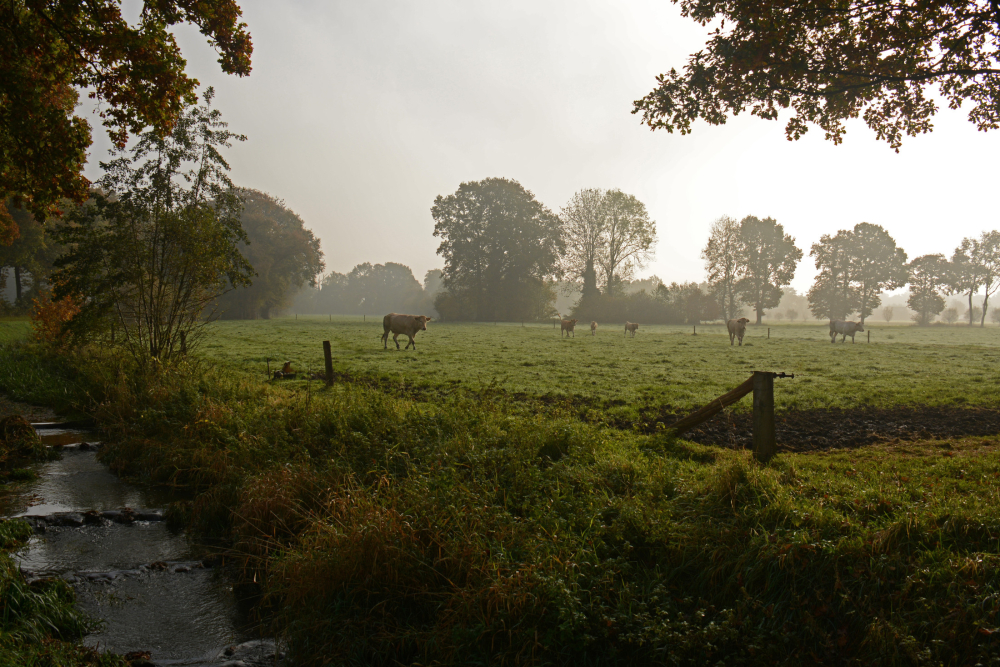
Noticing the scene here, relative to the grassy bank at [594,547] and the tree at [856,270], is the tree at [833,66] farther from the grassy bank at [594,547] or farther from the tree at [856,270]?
the tree at [856,270]

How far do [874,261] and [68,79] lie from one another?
8133 cm

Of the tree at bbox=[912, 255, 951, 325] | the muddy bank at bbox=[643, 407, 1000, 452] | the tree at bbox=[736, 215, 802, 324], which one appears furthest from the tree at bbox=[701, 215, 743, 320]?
the muddy bank at bbox=[643, 407, 1000, 452]

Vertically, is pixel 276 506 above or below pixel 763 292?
below

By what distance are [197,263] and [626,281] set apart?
59.5 meters

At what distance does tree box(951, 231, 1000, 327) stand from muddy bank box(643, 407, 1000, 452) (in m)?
80.4

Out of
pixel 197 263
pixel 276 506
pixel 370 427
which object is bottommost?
pixel 276 506

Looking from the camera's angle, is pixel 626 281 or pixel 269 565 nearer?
pixel 269 565

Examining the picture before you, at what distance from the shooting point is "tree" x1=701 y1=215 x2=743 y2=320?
6562cm

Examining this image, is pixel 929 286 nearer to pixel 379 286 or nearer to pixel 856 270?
pixel 856 270

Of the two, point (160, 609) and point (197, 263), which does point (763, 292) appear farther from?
→ point (160, 609)

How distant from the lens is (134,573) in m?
5.66

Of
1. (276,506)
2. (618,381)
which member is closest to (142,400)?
(276,506)

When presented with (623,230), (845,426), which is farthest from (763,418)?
(623,230)

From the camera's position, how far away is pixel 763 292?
221ft
